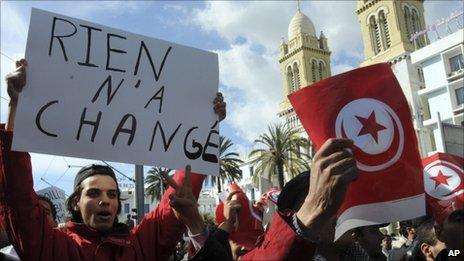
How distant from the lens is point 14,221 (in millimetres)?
2209

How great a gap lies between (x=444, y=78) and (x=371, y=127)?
3687 centimetres

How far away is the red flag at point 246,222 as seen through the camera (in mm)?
4348

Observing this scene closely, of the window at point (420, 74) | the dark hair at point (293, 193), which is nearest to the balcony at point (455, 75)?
the window at point (420, 74)

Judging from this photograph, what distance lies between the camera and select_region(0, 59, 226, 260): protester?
220cm

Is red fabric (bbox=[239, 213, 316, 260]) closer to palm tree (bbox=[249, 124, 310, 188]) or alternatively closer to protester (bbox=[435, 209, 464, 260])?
protester (bbox=[435, 209, 464, 260])

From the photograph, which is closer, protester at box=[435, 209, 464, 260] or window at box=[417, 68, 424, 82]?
protester at box=[435, 209, 464, 260]

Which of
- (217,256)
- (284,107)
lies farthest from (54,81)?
(284,107)

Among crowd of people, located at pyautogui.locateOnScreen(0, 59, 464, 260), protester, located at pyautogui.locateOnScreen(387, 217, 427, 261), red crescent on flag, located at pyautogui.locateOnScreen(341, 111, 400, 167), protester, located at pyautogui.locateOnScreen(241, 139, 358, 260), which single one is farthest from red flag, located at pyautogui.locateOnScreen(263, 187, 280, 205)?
protester, located at pyautogui.locateOnScreen(241, 139, 358, 260)

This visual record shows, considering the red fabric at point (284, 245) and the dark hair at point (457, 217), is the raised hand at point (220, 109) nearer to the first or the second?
the dark hair at point (457, 217)

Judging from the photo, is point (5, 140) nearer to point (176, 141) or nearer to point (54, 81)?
point (54, 81)

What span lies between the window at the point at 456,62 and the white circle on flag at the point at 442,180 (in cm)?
3403

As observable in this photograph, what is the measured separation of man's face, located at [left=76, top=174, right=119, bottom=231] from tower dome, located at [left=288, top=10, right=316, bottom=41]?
80834 millimetres

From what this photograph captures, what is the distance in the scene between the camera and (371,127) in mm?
2516

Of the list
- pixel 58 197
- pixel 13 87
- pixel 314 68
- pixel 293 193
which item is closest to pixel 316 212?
pixel 293 193
